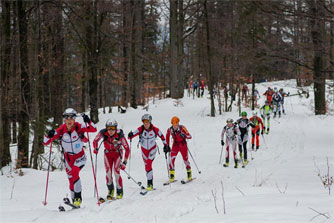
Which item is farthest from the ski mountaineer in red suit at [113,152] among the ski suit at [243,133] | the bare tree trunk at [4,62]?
the ski suit at [243,133]

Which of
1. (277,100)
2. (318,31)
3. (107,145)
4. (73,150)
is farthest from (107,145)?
(277,100)

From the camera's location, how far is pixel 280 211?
17.7 feet

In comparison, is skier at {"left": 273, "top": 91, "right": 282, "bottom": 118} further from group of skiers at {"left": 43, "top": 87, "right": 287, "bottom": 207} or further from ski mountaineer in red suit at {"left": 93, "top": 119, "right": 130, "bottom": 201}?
ski mountaineer in red suit at {"left": 93, "top": 119, "right": 130, "bottom": 201}

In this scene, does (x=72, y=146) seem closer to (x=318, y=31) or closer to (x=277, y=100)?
(x=318, y=31)

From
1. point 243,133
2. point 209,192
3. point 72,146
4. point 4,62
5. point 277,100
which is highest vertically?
point 4,62

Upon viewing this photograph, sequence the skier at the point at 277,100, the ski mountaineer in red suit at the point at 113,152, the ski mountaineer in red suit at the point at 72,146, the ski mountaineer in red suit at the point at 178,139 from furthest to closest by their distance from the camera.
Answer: the skier at the point at 277,100 → the ski mountaineer in red suit at the point at 178,139 → the ski mountaineer in red suit at the point at 113,152 → the ski mountaineer in red suit at the point at 72,146

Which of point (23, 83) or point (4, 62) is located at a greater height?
point (4, 62)

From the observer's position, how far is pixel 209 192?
7902 millimetres

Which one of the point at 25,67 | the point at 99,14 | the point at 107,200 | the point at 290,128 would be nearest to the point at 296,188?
the point at 107,200

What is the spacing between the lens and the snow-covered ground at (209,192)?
5.77m

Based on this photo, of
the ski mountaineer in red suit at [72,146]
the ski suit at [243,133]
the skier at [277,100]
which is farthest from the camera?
the skier at [277,100]

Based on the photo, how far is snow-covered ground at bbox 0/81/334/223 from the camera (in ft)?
18.9

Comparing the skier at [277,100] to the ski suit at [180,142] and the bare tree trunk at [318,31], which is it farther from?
the ski suit at [180,142]

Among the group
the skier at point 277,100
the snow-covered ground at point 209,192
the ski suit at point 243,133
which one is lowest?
the snow-covered ground at point 209,192
